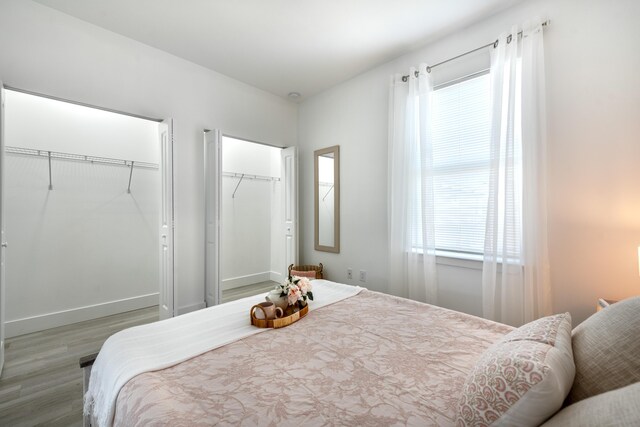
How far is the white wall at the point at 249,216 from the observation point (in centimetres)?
433

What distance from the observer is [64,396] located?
1875 mm

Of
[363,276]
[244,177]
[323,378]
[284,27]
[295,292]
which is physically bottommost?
[363,276]

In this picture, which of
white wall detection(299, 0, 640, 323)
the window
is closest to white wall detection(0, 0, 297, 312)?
the window

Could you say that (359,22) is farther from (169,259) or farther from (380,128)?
(169,259)

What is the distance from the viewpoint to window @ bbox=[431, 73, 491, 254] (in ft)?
8.10

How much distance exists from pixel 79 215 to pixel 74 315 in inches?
43.3

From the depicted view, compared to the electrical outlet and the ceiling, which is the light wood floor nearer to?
the electrical outlet

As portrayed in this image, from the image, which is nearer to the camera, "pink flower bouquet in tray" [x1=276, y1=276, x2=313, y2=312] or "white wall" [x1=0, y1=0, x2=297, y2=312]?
"pink flower bouquet in tray" [x1=276, y1=276, x2=313, y2=312]

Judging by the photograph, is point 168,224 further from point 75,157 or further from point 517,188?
point 517,188

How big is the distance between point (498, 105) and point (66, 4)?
142 inches

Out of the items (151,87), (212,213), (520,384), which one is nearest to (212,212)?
(212,213)

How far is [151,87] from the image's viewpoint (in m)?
2.88

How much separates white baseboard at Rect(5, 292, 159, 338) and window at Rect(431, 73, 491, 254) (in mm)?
3602

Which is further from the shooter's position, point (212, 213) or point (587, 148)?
point (212, 213)
